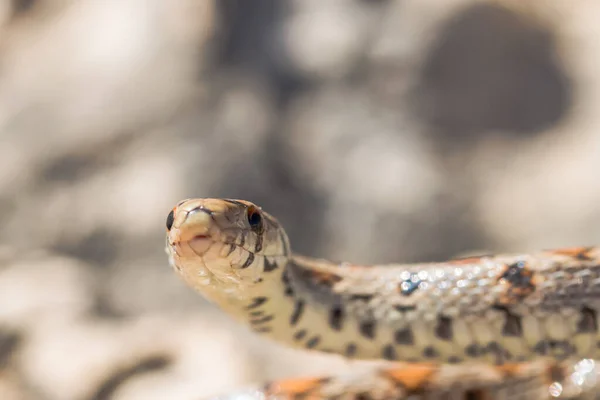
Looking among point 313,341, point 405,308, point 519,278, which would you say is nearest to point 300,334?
point 313,341

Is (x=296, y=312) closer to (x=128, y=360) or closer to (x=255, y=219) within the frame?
(x=255, y=219)

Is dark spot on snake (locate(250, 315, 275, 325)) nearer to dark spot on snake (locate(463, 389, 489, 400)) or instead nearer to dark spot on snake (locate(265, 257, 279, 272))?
dark spot on snake (locate(265, 257, 279, 272))

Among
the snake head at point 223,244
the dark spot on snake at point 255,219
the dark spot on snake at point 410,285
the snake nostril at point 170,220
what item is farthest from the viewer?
the dark spot on snake at point 410,285

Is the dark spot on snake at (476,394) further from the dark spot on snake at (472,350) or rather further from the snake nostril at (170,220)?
the snake nostril at (170,220)

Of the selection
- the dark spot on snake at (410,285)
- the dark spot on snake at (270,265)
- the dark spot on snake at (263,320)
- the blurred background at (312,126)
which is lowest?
the dark spot on snake at (263,320)

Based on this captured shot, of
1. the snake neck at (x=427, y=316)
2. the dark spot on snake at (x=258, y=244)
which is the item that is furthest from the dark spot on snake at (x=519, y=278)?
the dark spot on snake at (x=258, y=244)

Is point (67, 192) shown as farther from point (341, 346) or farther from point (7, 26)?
point (341, 346)

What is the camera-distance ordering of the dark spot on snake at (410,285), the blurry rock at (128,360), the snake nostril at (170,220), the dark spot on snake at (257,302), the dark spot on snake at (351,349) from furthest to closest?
the blurry rock at (128,360)
the dark spot on snake at (410,285)
the dark spot on snake at (351,349)
the dark spot on snake at (257,302)
the snake nostril at (170,220)
